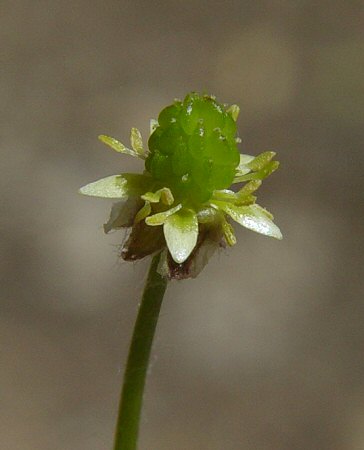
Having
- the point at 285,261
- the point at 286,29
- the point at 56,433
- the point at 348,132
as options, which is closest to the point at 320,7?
the point at 286,29

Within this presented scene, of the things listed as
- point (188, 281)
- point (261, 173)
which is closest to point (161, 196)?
point (261, 173)

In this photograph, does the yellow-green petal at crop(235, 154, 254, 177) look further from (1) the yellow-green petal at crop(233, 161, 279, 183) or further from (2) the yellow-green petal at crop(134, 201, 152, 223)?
(2) the yellow-green petal at crop(134, 201, 152, 223)

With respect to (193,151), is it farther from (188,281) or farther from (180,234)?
(188,281)

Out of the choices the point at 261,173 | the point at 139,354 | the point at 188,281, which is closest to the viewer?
the point at 139,354

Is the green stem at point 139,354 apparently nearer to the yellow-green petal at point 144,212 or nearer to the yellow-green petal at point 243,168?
the yellow-green petal at point 144,212

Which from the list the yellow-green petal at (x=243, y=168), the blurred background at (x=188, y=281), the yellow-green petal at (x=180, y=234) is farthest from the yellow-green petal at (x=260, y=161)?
the blurred background at (x=188, y=281)
